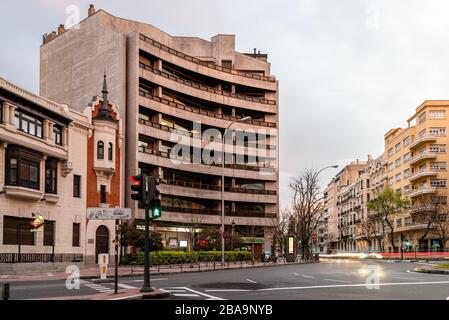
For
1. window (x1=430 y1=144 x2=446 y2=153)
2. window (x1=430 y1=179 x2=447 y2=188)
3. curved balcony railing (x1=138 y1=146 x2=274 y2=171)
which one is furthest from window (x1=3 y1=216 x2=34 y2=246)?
window (x1=430 y1=144 x2=446 y2=153)

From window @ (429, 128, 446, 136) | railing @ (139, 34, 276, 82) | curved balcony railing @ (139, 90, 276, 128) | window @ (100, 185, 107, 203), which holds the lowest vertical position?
window @ (100, 185, 107, 203)

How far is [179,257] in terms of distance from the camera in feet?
156

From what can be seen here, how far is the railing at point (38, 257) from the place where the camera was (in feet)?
114

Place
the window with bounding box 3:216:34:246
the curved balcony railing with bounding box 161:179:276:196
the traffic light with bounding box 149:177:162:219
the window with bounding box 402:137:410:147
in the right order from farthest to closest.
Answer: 1. the window with bounding box 402:137:410:147
2. the curved balcony railing with bounding box 161:179:276:196
3. the window with bounding box 3:216:34:246
4. the traffic light with bounding box 149:177:162:219

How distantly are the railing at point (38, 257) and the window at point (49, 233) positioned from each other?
0.99 m

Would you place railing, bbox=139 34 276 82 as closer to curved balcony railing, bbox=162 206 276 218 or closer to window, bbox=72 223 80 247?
curved balcony railing, bbox=162 206 276 218

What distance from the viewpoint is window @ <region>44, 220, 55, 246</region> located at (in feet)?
131

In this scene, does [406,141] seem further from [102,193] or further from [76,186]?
[76,186]

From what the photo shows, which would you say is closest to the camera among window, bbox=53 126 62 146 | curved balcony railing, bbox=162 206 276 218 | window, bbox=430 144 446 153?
window, bbox=53 126 62 146

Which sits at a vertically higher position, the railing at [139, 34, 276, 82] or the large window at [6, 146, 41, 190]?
the railing at [139, 34, 276, 82]

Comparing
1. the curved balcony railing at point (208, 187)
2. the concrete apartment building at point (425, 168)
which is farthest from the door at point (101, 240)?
the concrete apartment building at point (425, 168)

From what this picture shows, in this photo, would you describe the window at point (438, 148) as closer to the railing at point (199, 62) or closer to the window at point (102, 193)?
the railing at point (199, 62)

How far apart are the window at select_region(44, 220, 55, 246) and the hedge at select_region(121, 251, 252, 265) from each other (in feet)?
20.4
